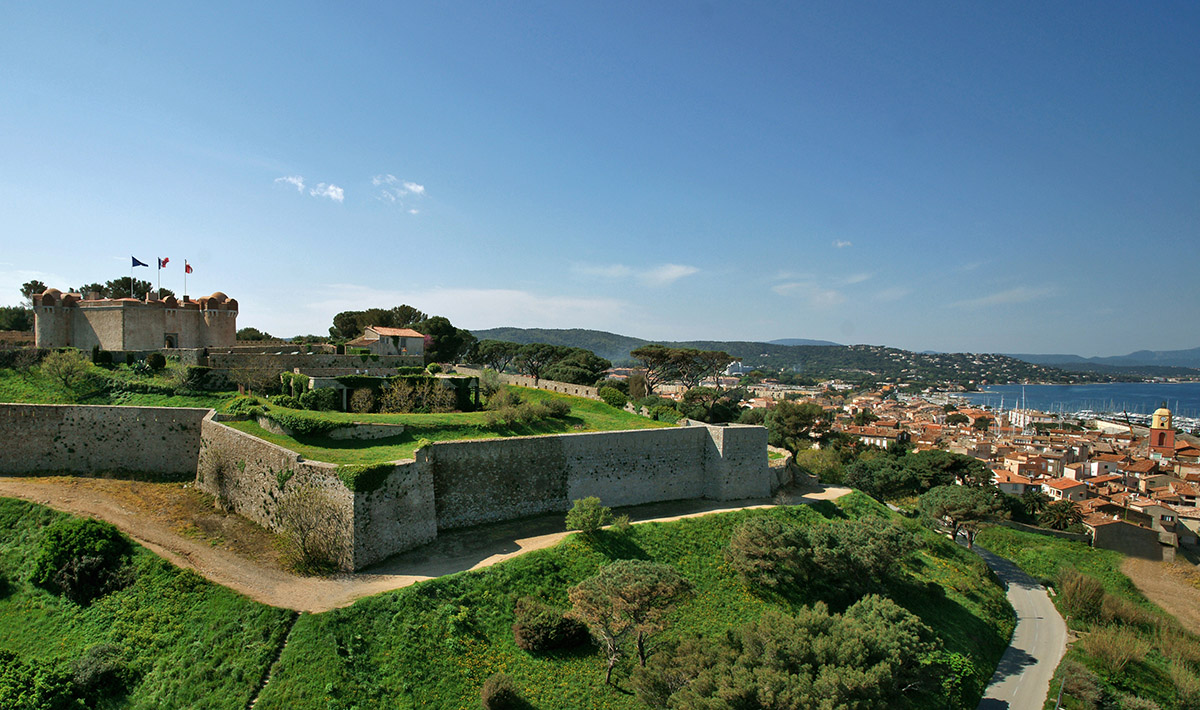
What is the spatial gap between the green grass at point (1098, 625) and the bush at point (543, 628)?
679 inches

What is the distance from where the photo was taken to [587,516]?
2020 cm

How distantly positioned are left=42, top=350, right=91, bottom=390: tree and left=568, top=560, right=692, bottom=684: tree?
2652 cm

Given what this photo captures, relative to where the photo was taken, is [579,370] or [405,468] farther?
[579,370]

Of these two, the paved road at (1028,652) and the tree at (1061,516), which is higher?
the tree at (1061,516)

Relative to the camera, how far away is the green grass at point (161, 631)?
42.8ft

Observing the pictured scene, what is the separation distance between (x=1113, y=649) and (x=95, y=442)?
4181 cm

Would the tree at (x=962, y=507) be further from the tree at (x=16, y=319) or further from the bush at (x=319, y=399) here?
the tree at (x=16, y=319)

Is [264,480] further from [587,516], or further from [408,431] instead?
[587,516]

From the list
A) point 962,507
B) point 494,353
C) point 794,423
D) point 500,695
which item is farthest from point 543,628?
point 494,353

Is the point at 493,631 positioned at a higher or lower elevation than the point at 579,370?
lower

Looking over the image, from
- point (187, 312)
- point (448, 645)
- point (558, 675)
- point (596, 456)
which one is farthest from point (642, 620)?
point (187, 312)

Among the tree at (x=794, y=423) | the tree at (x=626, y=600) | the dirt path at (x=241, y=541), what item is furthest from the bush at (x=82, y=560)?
the tree at (x=794, y=423)

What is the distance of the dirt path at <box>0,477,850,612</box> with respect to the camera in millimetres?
15539

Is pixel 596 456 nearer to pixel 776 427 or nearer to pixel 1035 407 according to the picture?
pixel 776 427
